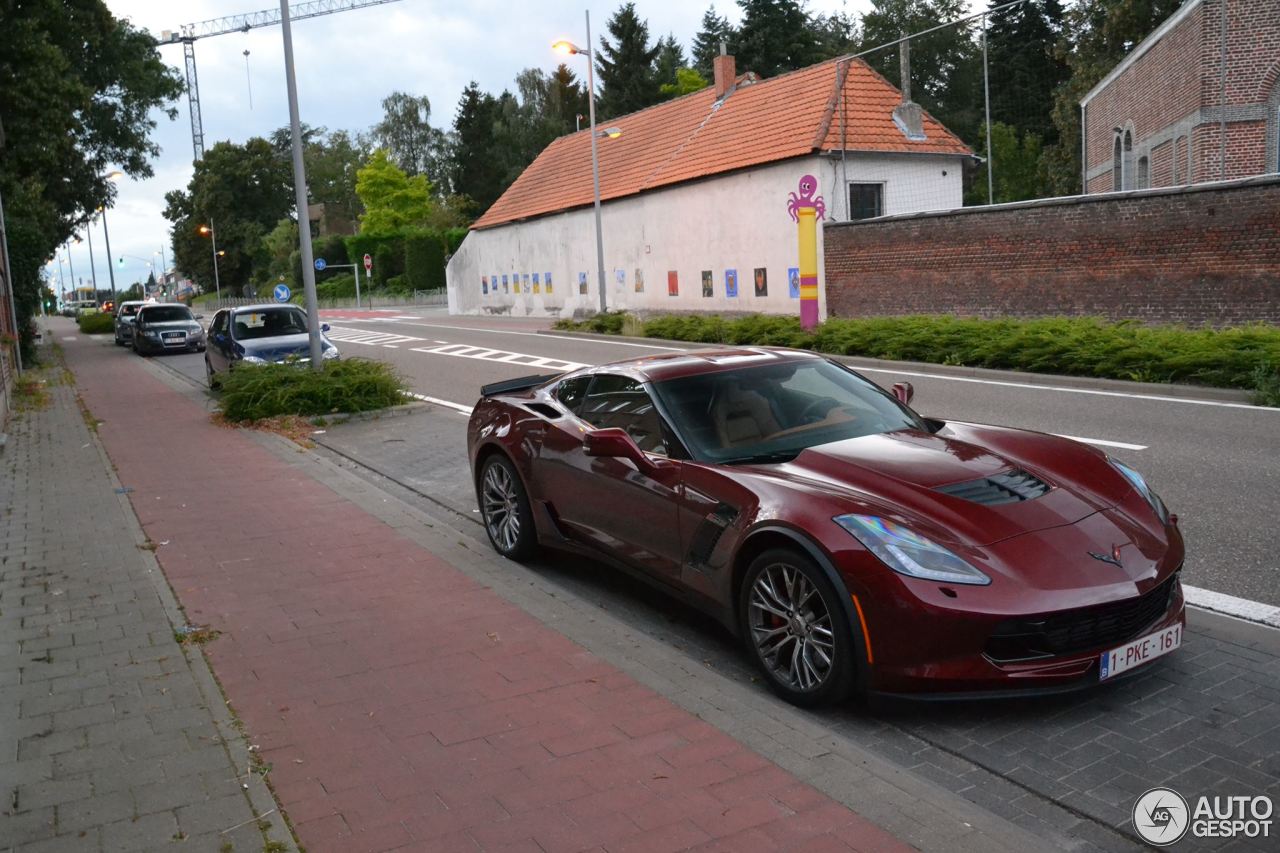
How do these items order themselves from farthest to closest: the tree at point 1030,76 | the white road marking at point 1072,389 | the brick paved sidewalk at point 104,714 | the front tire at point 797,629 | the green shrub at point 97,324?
the green shrub at point 97,324 → the tree at point 1030,76 → the white road marking at point 1072,389 → the front tire at point 797,629 → the brick paved sidewalk at point 104,714

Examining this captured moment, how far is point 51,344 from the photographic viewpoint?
4084 cm

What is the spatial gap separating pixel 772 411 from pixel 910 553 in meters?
1.53

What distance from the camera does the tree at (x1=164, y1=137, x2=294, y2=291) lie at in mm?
96500

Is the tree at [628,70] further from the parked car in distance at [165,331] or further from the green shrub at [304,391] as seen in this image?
the green shrub at [304,391]

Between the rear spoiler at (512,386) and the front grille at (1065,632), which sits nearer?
the front grille at (1065,632)

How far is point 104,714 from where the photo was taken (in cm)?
446

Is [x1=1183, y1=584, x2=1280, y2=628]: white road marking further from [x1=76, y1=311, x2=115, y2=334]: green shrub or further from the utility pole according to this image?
[x1=76, y1=311, x2=115, y2=334]: green shrub

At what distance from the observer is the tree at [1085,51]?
40375 mm

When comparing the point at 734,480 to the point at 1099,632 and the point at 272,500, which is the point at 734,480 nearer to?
the point at 1099,632

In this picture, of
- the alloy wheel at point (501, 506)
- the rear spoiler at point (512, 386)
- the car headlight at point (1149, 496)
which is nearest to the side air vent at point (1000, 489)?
the car headlight at point (1149, 496)

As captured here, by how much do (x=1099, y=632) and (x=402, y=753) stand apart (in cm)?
266

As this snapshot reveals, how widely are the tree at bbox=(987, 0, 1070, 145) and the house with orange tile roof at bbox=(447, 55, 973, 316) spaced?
2035cm

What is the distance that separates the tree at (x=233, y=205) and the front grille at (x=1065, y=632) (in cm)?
9898

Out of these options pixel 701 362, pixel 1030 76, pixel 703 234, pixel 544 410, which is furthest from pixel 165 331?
pixel 1030 76
